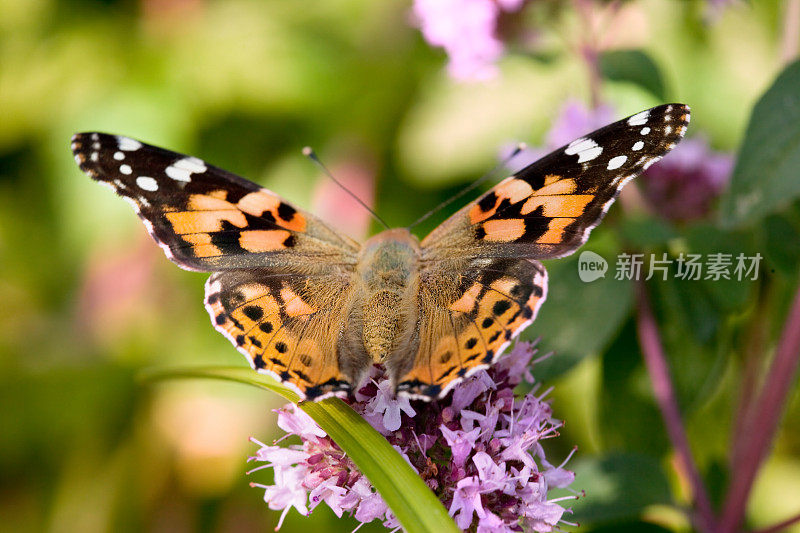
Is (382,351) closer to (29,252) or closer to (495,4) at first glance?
(495,4)

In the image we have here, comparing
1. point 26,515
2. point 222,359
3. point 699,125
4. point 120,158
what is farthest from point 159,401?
point 699,125

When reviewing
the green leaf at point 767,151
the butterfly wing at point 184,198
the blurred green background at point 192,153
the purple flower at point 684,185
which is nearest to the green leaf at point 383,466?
the butterfly wing at point 184,198

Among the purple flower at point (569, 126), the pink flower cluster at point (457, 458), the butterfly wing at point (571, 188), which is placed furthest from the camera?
the purple flower at point (569, 126)

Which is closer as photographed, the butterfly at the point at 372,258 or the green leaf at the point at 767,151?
the butterfly at the point at 372,258

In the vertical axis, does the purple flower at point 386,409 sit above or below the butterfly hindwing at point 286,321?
below

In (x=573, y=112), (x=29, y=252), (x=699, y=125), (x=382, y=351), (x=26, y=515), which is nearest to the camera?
(x=382, y=351)

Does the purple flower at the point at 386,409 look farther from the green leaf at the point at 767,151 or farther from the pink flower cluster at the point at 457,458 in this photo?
the green leaf at the point at 767,151

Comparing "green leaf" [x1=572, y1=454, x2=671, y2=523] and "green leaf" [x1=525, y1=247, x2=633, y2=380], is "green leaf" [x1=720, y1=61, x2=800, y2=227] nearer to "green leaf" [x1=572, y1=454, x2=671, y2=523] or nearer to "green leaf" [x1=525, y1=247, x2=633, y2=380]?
"green leaf" [x1=525, y1=247, x2=633, y2=380]
